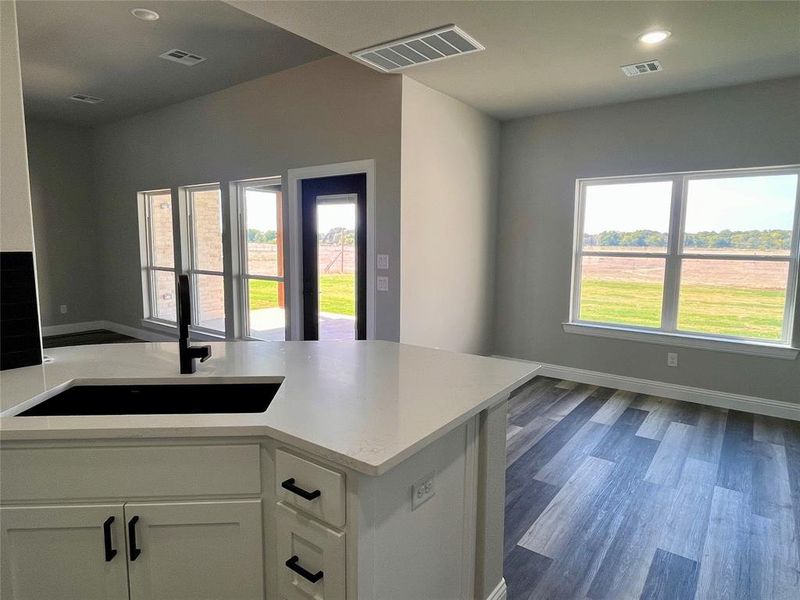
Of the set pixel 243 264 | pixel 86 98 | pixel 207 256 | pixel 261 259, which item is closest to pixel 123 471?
pixel 261 259

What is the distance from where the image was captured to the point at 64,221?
22.4ft

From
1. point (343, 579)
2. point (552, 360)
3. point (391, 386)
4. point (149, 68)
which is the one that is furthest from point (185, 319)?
point (552, 360)

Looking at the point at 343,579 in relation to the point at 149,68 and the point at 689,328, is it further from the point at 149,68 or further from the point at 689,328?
the point at 149,68

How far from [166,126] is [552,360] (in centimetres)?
545

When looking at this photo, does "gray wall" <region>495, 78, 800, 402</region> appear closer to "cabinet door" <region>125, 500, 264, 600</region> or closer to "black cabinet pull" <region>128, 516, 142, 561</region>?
"cabinet door" <region>125, 500, 264, 600</region>

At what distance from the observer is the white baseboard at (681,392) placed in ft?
12.6

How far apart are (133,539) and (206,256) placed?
491cm

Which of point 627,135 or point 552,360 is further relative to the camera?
point 552,360

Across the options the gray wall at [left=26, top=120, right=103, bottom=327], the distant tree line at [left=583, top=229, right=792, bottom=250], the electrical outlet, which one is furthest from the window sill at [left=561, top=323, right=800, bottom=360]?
the gray wall at [left=26, top=120, right=103, bottom=327]

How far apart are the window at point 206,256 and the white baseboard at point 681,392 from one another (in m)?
3.94

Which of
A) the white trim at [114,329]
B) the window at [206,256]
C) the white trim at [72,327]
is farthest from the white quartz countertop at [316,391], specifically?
the white trim at [72,327]

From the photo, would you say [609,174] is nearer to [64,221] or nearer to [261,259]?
[261,259]

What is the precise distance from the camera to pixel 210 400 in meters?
1.73

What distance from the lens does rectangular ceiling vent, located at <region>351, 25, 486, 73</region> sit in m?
2.80
